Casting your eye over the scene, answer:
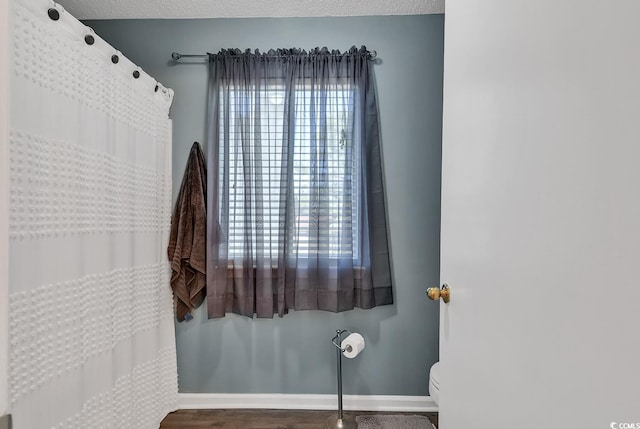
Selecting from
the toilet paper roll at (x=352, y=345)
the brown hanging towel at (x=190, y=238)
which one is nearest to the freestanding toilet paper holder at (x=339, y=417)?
the toilet paper roll at (x=352, y=345)

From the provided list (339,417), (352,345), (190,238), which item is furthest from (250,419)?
(190,238)

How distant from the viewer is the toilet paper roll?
2.10 meters

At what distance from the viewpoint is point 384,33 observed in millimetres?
2295

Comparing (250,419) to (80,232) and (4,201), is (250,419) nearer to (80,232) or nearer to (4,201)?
(80,232)

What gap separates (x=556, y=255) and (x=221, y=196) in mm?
2003

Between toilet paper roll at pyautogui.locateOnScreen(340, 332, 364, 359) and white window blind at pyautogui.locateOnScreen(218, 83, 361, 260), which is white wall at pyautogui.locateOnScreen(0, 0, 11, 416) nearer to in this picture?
white window blind at pyautogui.locateOnScreen(218, 83, 361, 260)

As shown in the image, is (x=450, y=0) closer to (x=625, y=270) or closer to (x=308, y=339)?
(x=625, y=270)

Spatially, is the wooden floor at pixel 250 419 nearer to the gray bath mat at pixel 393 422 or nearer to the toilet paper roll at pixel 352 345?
the gray bath mat at pixel 393 422

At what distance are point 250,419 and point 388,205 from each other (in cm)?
153

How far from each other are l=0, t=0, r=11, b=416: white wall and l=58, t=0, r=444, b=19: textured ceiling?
1.31m

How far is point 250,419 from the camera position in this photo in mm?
2186

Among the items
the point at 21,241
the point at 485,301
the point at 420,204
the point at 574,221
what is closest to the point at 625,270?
the point at 574,221

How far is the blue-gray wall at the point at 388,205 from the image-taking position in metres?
2.30

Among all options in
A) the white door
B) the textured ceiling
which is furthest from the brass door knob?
the textured ceiling
